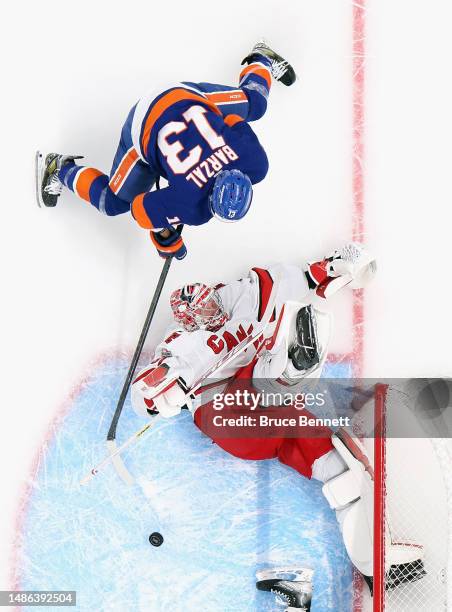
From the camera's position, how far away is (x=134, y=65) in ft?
10.4

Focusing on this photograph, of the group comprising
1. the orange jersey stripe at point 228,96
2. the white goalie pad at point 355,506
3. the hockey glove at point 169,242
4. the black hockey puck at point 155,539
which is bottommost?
the black hockey puck at point 155,539

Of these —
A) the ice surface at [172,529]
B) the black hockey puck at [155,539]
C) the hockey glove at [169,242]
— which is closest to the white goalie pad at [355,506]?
the ice surface at [172,529]

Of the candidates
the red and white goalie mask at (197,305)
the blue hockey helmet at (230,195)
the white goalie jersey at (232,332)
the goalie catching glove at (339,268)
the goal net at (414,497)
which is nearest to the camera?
the blue hockey helmet at (230,195)

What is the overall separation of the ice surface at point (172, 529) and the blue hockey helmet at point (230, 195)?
45.0 inches

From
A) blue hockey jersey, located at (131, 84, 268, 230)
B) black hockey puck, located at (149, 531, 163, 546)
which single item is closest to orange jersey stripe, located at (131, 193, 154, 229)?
blue hockey jersey, located at (131, 84, 268, 230)

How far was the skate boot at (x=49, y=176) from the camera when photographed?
2.95 m

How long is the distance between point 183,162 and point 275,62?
98cm

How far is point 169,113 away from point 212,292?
25.5 inches

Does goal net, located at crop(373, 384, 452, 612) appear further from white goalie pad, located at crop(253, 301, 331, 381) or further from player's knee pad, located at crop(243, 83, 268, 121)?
player's knee pad, located at crop(243, 83, 268, 121)

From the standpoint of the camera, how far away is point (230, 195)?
2.24 metres

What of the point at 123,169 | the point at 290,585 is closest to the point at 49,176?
the point at 123,169

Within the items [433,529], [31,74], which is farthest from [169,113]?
[433,529]

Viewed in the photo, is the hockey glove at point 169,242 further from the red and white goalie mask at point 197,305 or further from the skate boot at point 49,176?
the skate boot at point 49,176

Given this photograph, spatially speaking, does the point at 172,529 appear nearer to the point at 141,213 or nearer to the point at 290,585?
the point at 290,585
